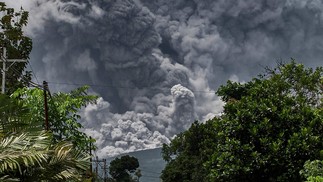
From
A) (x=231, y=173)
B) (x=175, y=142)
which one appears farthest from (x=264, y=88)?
(x=175, y=142)

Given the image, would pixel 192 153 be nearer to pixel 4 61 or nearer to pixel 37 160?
pixel 4 61

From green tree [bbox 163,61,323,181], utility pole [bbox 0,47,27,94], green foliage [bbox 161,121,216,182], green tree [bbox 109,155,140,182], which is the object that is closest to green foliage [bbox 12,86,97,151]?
utility pole [bbox 0,47,27,94]

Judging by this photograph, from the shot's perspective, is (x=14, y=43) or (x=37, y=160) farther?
(x=14, y=43)

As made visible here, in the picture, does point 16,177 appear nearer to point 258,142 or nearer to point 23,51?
point 258,142

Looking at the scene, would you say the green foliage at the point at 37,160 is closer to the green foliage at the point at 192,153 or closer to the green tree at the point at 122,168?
the green foliage at the point at 192,153

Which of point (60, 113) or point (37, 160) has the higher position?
point (60, 113)

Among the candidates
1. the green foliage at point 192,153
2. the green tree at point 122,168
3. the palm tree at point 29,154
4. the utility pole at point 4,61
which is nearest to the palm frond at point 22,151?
the palm tree at point 29,154

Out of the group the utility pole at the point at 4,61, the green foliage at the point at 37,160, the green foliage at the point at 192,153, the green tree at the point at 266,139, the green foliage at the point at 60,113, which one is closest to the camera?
the green foliage at the point at 37,160

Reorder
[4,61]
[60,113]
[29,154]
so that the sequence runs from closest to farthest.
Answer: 1. [29,154]
2. [60,113]
3. [4,61]

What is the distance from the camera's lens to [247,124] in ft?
52.9

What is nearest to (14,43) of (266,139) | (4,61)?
(4,61)

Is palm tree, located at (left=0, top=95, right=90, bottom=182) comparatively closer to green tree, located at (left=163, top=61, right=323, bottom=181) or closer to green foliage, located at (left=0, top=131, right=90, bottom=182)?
green foliage, located at (left=0, top=131, right=90, bottom=182)

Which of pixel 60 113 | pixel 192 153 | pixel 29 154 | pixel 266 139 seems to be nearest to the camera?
pixel 29 154

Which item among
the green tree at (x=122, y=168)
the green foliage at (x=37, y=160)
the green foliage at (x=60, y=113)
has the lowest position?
the green foliage at (x=37, y=160)
